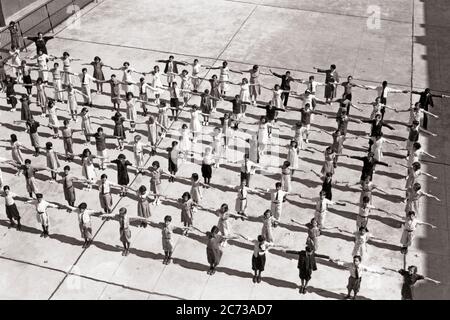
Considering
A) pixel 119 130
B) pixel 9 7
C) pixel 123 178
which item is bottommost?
pixel 123 178

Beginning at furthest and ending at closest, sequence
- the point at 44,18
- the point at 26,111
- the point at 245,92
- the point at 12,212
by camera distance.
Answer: the point at 44,18 → the point at 245,92 → the point at 26,111 → the point at 12,212

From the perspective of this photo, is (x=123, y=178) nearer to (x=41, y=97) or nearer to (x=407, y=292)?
(x=41, y=97)

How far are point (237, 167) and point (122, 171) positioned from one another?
144 inches

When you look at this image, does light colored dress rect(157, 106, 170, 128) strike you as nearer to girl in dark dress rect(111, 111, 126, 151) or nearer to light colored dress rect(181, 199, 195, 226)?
girl in dark dress rect(111, 111, 126, 151)

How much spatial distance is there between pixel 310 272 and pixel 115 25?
58.9ft

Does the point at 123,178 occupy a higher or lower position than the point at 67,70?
lower

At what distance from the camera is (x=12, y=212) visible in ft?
46.1

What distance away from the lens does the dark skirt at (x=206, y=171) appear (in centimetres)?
1560

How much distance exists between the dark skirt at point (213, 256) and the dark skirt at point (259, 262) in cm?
89

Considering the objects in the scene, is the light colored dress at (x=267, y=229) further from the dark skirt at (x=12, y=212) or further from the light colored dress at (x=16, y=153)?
the light colored dress at (x=16, y=153)

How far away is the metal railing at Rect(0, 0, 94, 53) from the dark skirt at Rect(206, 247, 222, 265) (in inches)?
621

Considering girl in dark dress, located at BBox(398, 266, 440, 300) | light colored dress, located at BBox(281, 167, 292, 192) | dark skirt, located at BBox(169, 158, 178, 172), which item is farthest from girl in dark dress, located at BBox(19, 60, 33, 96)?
girl in dark dress, located at BBox(398, 266, 440, 300)

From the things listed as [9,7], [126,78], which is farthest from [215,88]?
[9,7]
